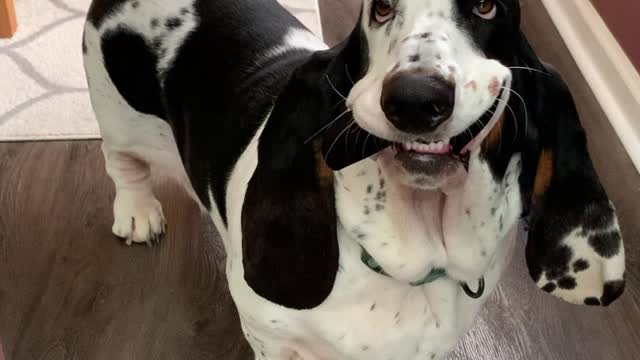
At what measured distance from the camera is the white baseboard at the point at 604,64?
239 centimetres

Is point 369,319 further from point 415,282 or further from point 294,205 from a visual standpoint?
point 294,205

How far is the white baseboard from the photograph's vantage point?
94.0 inches

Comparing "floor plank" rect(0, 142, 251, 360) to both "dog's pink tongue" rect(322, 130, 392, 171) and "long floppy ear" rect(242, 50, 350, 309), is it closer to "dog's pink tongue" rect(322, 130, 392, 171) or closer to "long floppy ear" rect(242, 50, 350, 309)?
"long floppy ear" rect(242, 50, 350, 309)

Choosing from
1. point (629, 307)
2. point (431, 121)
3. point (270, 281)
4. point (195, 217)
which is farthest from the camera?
point (195, 217)

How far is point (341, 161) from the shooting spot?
1124mm

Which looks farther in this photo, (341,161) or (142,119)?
(142,119)

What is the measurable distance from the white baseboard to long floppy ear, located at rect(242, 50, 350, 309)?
130cm

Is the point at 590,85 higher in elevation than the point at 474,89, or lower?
lower

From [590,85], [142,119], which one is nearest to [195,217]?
[142,119]

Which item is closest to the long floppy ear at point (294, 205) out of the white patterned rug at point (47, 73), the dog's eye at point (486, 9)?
the dog's eye at point (486, 9)

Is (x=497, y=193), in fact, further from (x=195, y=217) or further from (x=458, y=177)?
(x=195, y=217)

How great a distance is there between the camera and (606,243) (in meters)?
1.29

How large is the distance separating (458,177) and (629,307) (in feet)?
3.47

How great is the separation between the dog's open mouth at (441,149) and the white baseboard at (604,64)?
138 centimetres
